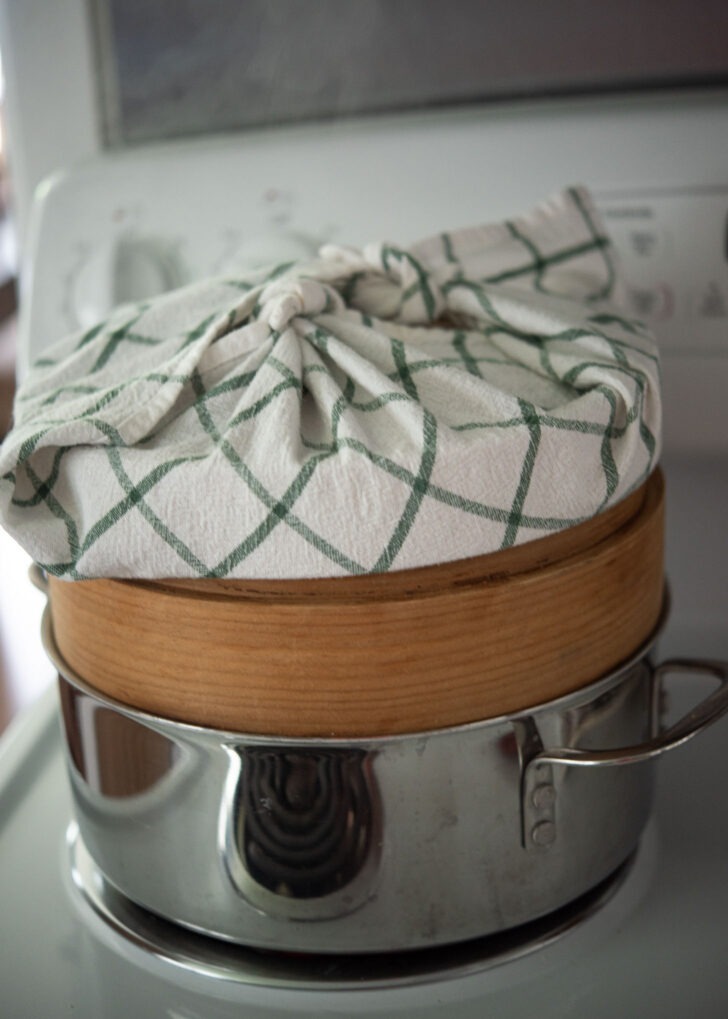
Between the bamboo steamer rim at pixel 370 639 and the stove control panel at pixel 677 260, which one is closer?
the bamboo steamer rim at pixel 370 639

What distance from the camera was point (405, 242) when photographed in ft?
1.99

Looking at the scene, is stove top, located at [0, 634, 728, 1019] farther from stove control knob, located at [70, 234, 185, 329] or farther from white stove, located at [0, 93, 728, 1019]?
stove control knob, located at [70, 234, 185, 329]

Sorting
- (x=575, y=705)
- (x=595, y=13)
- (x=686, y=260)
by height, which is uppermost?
(x=595, y=13)

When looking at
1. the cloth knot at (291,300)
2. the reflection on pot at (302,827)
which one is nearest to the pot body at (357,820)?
the reflection on pot at (302,827)

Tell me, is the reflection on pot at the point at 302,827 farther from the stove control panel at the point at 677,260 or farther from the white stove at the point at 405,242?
the stove control panel at the point at 677,260

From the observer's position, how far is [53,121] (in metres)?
0.67

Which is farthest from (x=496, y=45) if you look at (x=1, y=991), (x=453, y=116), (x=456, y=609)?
(x=1, y=991)

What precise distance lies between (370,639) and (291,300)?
0.44 feet

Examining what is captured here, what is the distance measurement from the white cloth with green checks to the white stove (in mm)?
143

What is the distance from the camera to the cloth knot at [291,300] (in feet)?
1.33

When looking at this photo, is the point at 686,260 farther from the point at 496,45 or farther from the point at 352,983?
the point at 352,983

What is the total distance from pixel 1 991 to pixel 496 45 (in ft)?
1.68

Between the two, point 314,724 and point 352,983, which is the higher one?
point 314,724

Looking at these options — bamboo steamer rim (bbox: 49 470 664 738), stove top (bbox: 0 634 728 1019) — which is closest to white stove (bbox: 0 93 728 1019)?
stove top (bbox: 0 634 728 1019)
